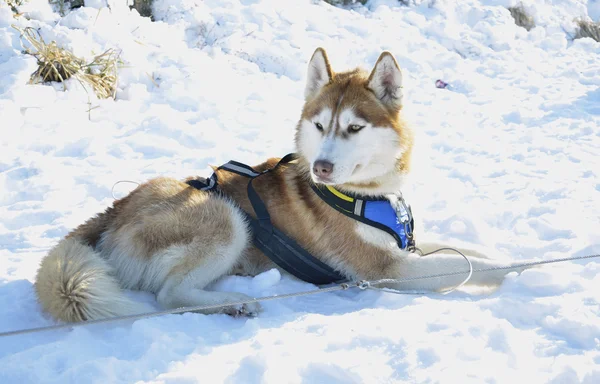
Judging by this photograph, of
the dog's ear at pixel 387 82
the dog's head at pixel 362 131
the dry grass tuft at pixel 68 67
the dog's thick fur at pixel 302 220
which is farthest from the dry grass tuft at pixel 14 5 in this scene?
the dog's ear at pixel 387 82

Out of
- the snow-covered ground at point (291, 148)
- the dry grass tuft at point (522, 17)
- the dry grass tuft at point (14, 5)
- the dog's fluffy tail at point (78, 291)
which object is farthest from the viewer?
the dry grass tuft at point (522, 17)

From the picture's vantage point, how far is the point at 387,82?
118 inches

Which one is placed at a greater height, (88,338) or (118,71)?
(118,71)

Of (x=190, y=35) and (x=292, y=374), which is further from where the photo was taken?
(x=190, y=35)

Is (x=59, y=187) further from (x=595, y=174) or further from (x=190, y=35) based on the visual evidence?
(x=595, y=174)

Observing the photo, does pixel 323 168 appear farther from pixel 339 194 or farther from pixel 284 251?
pixel 284 251

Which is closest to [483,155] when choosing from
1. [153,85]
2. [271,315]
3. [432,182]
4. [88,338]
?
[432,182]

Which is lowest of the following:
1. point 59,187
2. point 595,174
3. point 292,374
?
point 59,187

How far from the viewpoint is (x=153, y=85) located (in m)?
5.86

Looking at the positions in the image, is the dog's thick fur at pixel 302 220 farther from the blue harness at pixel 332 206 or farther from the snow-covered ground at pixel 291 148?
the snow-covered ground at pixel 291 148

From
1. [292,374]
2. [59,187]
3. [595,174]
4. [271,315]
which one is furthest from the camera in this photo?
[595,174]

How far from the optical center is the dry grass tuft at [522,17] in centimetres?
946

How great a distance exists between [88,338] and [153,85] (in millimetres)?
4074

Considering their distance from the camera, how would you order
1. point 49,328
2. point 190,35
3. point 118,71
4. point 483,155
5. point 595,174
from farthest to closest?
point 190,35 → point 118,71 → point 483,155 → point 595,174 → point 49,328
